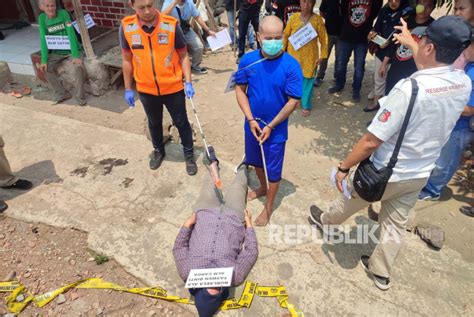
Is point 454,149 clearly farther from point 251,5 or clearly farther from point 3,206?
point 251,5

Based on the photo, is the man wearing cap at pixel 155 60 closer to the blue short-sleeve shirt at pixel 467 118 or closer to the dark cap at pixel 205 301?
the dark cap at pixel 205 301

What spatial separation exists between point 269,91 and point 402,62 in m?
2.69

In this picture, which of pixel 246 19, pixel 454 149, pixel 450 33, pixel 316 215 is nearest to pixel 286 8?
pixel 246 19

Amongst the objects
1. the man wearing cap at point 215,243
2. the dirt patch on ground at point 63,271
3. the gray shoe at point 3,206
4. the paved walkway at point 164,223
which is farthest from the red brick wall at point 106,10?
the man wearing cap at point 215,243

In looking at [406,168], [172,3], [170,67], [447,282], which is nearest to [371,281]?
[447,282]

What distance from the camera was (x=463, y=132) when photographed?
3.41 meters

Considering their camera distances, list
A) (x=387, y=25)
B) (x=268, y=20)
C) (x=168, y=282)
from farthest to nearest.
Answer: (x=387, y=25)
(x=168, y=282)
(x=268, y=20)

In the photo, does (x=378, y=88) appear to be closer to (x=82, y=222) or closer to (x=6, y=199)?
(x=82, y=222)

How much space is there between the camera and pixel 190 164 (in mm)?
4117

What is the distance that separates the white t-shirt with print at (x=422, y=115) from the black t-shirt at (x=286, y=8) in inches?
142

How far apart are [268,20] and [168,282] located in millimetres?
2384

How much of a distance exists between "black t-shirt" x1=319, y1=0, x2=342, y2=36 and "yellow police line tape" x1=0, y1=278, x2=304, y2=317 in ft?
15.5

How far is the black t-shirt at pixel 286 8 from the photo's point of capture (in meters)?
5.23

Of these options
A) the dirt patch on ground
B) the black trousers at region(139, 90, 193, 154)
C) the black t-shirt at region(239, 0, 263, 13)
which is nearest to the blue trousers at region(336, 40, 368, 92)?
the black t-shirt at region(239, 0, 263, 13)
